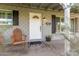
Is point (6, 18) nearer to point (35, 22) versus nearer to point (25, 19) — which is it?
point (25, 19)

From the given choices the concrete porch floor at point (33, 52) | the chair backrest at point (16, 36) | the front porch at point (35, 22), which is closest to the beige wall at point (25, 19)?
the front porch at point (35, 22)

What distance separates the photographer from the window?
10727 mm

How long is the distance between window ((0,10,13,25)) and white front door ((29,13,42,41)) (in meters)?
1.68

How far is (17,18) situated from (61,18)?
4786mm

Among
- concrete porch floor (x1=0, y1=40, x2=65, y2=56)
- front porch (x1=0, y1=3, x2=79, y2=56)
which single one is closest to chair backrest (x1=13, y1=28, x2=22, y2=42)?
Result: front porch (x1=0, y1=3, x2=79, y2=56)

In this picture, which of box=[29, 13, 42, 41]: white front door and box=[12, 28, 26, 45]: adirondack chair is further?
box=[29, 13, 42, 41]: white front door

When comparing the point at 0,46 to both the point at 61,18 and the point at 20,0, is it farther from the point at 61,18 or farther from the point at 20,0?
the point at 61,18

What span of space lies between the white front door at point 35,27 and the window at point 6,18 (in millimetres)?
1683

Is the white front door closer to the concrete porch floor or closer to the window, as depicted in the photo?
the window

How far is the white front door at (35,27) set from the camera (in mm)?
12234

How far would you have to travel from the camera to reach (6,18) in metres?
10.9

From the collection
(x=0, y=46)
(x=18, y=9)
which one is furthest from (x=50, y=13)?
(x=0, y=46)

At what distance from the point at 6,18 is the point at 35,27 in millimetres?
2373

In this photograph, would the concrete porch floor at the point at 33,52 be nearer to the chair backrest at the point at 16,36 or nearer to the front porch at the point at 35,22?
the front porch at the point at 35,22
